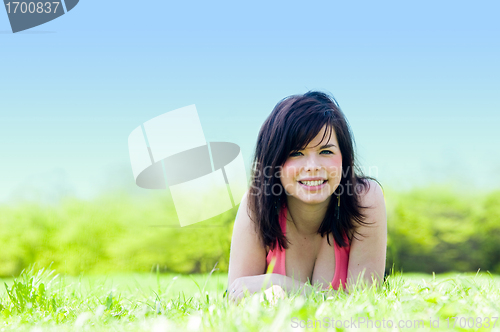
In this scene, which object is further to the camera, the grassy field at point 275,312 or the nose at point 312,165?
the nose at point 312,165

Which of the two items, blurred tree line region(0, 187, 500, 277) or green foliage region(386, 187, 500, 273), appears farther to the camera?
green foliage region(386, 187, 500, 273)

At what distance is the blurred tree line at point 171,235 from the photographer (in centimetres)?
1066

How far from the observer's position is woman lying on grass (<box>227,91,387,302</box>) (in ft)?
9.75

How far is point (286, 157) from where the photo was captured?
3006 mm

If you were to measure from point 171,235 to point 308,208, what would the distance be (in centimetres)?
807

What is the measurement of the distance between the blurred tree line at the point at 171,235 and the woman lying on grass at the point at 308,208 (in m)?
7.10

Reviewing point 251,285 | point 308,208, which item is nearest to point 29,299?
point 251,285

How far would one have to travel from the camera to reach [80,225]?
→ 10914 millimetres

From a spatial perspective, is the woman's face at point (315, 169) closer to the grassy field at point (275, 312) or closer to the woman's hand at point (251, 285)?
the woman's hand at point (251, 285)

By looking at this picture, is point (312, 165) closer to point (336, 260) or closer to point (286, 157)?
point (286, 157)
